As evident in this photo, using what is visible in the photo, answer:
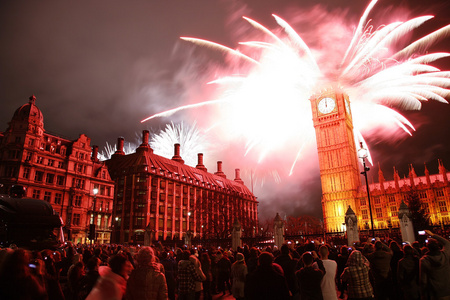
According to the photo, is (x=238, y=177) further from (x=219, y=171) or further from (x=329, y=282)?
(x=329, y=282)

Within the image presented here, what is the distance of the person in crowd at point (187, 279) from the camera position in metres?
8.07

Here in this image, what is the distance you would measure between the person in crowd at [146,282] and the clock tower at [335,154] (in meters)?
79.4

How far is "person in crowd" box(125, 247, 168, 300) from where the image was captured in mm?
4863

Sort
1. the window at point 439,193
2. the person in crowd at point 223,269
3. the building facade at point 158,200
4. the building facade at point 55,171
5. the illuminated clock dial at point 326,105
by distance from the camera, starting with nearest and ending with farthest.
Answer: the person in crowd at point 223,269 < the building facade at point 55,171 < the building facade at point 158,200 < the window at point 439,193 < the illuminated clock dial at point 326,105

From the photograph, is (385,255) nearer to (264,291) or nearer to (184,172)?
(264,291)

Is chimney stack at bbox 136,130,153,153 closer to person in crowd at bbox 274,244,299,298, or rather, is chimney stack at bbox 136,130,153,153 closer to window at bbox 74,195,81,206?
window at bbox 74,195,81,206

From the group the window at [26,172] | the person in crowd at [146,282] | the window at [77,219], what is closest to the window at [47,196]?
the window at [26,172]

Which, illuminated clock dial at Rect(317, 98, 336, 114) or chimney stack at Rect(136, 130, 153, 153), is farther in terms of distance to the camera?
illuminated clock dial at Rect(317, 98, 336, 114)

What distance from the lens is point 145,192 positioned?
220 ft

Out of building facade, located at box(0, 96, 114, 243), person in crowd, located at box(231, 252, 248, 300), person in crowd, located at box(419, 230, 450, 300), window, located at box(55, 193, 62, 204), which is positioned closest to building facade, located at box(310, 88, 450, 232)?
building facade, located at box(0, 96, 114, 243)

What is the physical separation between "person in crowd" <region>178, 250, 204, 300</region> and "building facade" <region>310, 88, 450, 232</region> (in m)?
75.4

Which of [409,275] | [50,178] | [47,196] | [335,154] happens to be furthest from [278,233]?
[335,154]

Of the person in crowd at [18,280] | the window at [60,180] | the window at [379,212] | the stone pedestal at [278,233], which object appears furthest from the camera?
the window at [379,212]

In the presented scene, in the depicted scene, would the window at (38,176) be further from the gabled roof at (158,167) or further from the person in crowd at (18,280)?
the person in crowd at (18,280)
